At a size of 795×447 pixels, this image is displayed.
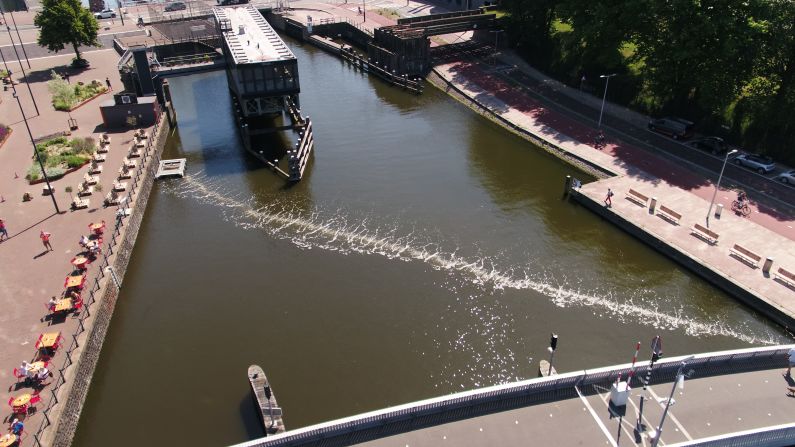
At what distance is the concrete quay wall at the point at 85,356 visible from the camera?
84.0ft

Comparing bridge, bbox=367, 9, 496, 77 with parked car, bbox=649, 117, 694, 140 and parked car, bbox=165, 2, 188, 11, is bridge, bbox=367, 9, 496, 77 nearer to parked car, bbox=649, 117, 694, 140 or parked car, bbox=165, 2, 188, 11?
parked car, bbox=649, 117, 694, 140

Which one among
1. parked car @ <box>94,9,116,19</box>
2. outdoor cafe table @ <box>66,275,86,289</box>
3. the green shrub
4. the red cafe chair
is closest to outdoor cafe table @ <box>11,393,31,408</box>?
the red cafe chair

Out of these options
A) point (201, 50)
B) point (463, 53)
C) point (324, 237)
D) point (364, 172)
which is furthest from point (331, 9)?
point (324, 237)

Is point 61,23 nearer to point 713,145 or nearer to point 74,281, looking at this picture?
point 74,281

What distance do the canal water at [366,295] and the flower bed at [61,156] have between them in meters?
7.61

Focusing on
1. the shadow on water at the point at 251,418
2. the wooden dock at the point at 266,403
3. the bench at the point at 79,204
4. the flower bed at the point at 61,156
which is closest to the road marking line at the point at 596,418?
the wooden dock at the point at 266,403

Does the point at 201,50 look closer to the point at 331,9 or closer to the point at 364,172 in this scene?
the point at 331,9

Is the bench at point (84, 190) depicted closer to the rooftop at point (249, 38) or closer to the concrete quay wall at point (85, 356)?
the concrete quay wall at point (85, 356)

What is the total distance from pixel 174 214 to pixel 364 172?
16.5 meters

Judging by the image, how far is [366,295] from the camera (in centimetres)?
3522

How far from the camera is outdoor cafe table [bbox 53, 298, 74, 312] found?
102ft

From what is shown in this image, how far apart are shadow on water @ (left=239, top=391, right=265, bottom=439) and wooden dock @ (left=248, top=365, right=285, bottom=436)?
718 mm

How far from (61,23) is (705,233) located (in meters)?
77.8

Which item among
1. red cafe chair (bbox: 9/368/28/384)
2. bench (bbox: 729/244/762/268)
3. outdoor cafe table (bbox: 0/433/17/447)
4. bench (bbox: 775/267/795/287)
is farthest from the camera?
bench (bbox: 729/244/762/268)
